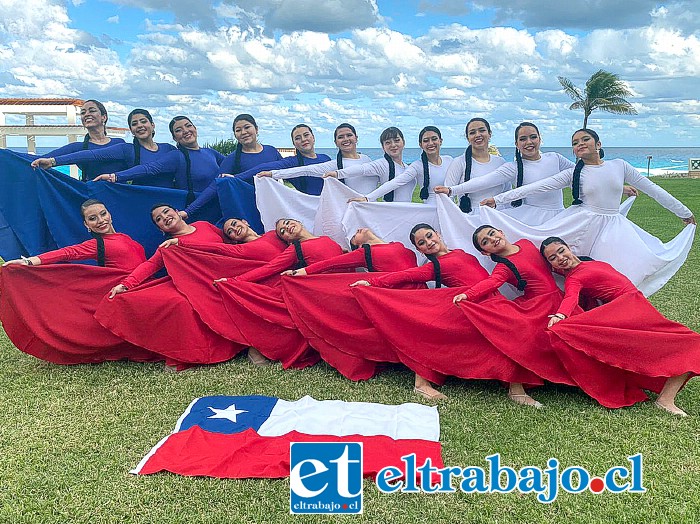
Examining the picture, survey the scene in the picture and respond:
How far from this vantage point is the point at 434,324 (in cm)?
508

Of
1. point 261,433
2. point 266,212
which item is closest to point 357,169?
point 266,212

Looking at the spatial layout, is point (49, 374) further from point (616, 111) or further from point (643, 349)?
point (616, 111)

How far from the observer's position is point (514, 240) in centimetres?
568

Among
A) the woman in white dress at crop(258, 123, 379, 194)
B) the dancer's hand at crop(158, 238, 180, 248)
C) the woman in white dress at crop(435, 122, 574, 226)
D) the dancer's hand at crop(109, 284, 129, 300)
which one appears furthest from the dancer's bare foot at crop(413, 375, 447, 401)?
the dancer's hand at crop(109, 284, 129, 300)

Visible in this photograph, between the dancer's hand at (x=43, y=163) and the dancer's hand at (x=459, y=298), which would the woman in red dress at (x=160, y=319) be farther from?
the dancer's hand at (x=459, y=298)

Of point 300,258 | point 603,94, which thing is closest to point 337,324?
point 300,258

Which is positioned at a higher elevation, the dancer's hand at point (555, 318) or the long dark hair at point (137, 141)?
the long dark hair at point (137, 141)

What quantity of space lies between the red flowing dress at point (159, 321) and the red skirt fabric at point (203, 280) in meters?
0.07

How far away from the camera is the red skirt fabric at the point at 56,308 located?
19.2ft

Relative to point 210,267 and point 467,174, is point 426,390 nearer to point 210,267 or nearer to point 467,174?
point 467,174

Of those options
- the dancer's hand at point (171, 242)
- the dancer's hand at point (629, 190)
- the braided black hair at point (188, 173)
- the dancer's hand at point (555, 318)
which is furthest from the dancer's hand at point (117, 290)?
the dancer's hand at point (629, 190)

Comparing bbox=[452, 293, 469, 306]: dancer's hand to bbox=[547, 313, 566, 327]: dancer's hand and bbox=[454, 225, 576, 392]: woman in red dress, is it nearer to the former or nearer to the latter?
bbox=[454, 225, 576, 392]: woman in red dress

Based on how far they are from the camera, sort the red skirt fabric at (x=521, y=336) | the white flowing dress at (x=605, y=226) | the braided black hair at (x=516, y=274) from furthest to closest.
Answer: the white flowing dress at (x=605, y=226), the braided black hair at (x=516, y=274), the red skirt fabric at (x=521, y=336)

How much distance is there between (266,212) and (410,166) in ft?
5.14
